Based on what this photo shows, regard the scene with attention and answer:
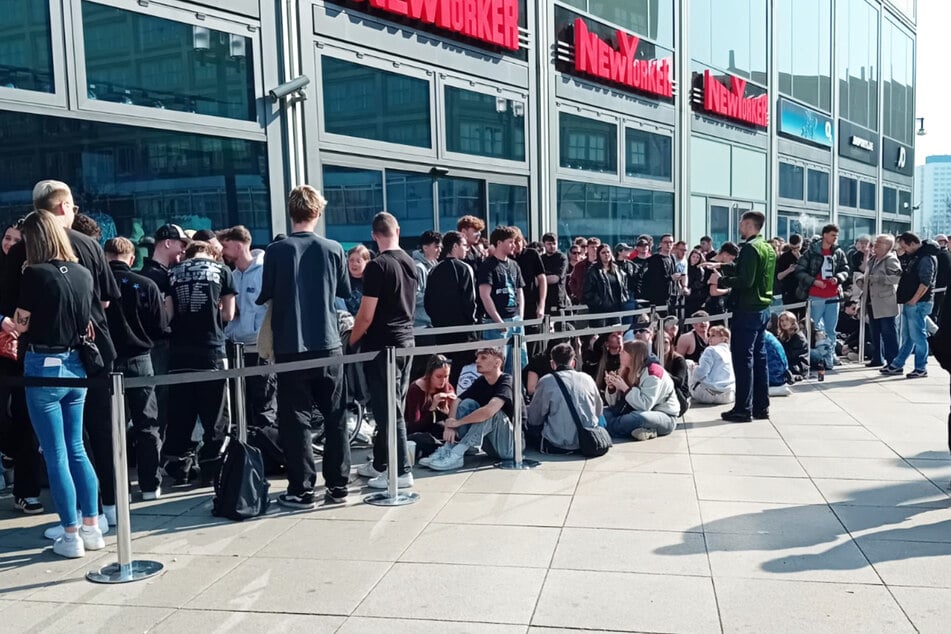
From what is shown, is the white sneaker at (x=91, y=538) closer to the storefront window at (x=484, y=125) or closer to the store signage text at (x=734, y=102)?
the storefront window at (x=484, y=125)

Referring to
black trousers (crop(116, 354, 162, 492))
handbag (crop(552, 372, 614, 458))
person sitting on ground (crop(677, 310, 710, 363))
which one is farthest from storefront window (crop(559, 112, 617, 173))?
black trousers (crop(116, 354, 162, 492))

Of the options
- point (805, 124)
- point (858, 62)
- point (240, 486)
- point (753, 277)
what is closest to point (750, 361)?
point (753, 277)

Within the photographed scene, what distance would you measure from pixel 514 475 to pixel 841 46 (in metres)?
28.0

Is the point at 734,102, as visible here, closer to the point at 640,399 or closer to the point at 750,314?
the point at 750,314

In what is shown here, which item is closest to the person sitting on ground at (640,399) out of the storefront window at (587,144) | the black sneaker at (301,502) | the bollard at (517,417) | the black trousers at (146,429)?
the bollard at (517,417)

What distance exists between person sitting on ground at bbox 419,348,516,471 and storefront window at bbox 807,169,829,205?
22.4 m

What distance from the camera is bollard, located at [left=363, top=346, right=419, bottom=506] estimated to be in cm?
582

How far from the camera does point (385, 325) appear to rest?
6172 millimetres

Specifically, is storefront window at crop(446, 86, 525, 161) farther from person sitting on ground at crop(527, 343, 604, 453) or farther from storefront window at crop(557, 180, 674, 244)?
person sitting on ground at crop(527, 343, 604, 453)

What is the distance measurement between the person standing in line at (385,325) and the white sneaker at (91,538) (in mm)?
1853

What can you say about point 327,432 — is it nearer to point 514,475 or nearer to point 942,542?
point 514,475

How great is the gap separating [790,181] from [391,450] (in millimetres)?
22188

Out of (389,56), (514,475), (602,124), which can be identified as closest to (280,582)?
(514,475)

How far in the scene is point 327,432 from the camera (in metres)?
5.91
